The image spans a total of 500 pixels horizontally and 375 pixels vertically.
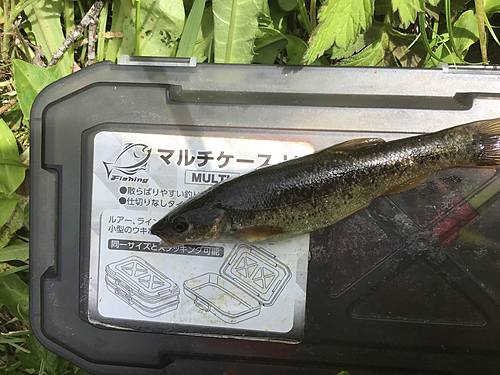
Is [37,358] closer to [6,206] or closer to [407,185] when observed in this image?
[6,206]

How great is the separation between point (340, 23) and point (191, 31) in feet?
2.91

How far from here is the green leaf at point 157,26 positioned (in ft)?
6.78

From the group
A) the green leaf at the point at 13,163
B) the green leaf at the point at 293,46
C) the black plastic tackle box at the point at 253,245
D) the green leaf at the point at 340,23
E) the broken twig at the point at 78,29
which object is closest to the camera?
the green leaf at the point at 340,23

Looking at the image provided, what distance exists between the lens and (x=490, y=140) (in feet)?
5.43

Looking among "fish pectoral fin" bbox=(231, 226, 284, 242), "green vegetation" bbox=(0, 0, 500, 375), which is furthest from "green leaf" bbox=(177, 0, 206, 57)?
"fish pectoral fin" bbox=(231, 226, 284, 242)

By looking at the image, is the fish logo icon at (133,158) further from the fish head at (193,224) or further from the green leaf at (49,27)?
the green leaf at (49,27)

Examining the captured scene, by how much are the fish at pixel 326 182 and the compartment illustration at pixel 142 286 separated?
1.02 ft

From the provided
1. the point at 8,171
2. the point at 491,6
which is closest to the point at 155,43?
the point at 8,171

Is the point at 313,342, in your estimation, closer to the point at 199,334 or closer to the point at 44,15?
the point at 199,334

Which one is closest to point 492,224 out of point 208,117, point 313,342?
point 313,342

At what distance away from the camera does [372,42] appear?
2.06 metres

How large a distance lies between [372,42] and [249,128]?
0.97m

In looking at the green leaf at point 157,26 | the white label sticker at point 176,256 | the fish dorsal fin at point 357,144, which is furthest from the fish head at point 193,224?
the green leaf at point 157,26

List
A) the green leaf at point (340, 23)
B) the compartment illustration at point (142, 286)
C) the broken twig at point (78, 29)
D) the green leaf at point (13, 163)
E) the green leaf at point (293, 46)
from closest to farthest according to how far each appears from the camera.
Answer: the green leaf at point (340, 23) < the compartment illustration at point (142, 286) < the green leaf at point (293, 46) < the green leaf at point (13, 163) < the broken twig at point (78, 29)
